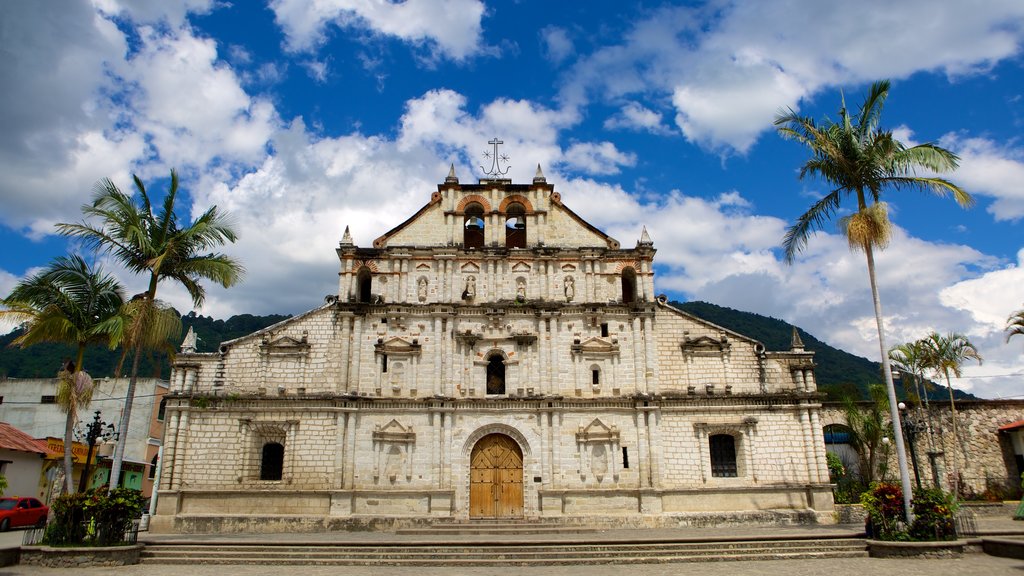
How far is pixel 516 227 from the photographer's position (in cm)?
3036

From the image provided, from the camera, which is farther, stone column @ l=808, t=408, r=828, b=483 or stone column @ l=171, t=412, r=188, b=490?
stone column @ l=808, t=408, r=828, b=483

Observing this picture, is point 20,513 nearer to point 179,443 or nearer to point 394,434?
point 179,443

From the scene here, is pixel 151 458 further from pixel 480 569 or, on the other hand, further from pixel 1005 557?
pixel 1005 557

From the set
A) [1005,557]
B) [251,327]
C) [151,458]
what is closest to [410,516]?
[1005,557]

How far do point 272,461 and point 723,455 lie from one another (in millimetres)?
17967

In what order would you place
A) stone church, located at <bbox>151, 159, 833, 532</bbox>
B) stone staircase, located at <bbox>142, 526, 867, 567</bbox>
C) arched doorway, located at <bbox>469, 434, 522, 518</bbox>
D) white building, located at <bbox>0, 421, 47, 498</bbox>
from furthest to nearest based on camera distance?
white building, located at <bbox>0, 421, 47, 498</bbox> < arched doorway, located at <bbox>469, 434, 522, 518</bbox> < stone church, located at <bbox>151, 159, 833, 532</bbox> < stone staircase, located at <bbox>142, 526, 867, 567</bbox>

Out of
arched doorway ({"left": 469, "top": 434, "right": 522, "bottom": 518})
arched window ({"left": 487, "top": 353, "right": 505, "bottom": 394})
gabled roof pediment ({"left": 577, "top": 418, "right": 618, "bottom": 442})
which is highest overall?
arched window ({"left": 487, "top": 353, "right": 505, "bottom": 394})

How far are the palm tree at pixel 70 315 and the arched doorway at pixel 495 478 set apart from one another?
13.2m

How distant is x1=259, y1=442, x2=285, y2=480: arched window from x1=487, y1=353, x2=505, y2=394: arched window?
855cm

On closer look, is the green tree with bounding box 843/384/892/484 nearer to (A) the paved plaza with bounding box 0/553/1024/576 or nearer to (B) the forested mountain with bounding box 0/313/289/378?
(A) the paved plaza with bounding box 0/553/1024/576

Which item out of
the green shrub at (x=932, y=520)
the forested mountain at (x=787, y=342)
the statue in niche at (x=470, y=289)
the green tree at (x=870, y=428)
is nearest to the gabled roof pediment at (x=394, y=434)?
the statue in niche at (x=470, y=289)

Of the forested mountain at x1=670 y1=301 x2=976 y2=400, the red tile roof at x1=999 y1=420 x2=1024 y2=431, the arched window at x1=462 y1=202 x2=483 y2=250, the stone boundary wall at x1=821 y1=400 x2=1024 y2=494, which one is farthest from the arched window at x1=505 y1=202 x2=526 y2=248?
the forested mountain at x1=670 y1=301 x2=976 y2=400

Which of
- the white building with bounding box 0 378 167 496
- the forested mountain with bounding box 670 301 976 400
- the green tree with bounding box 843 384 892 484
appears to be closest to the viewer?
the green tree with bounding box 843 384 892 484

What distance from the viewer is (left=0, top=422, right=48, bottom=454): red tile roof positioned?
31.0 meters
